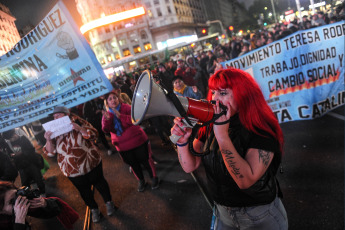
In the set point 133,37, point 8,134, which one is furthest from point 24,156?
point 133,37

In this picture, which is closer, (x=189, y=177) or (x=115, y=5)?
(x=189, y=177)

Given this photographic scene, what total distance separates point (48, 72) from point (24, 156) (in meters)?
2.34

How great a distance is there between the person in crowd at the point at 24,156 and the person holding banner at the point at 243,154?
4.32 m

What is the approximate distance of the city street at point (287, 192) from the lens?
2.71m

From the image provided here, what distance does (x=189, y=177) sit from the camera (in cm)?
420

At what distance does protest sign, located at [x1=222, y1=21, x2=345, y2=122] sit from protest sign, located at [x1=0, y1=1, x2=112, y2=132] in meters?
3.78

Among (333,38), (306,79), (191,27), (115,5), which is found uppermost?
(115,5)

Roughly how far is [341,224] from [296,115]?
2.95 m

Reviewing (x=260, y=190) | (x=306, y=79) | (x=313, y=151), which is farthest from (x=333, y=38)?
(x=260, y=190)

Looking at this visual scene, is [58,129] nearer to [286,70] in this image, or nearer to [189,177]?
[189,177]

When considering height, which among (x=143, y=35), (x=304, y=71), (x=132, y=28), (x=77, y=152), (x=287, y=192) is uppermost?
(x=132, y=28)

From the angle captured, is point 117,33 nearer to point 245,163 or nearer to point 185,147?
point 185,147

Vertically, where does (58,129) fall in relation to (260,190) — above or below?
above

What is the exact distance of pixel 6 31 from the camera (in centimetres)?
5212
